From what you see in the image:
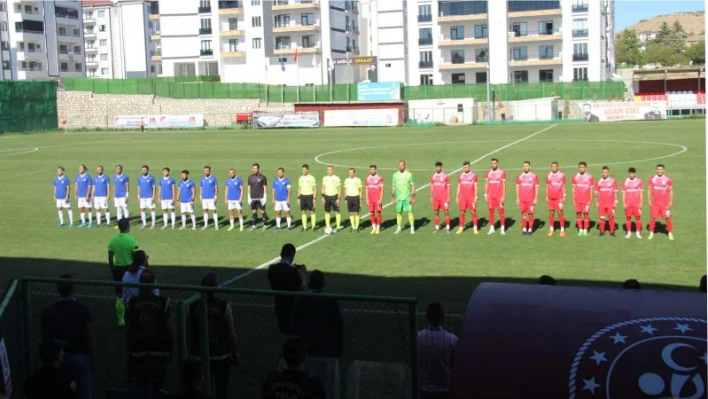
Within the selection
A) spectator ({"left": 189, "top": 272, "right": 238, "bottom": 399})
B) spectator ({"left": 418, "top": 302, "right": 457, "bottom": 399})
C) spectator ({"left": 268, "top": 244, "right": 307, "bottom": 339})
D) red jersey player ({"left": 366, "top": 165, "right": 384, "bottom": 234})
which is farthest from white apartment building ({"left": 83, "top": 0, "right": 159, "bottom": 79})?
spectator ({"left": 418, "top": 302, "right": 457, "bottom": 399})

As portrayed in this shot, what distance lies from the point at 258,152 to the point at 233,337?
1514 inches

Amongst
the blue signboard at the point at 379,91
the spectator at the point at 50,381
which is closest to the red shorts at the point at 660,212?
the spectator at the point at 50,381

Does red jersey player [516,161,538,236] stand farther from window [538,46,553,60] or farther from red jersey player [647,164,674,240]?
window [538,46,553,60]

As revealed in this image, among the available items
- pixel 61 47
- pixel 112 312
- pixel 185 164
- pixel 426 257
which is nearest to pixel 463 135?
pixel 185 164

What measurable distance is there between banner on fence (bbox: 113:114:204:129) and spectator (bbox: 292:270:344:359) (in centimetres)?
6976

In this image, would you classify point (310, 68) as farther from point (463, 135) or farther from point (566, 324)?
point (566, 324)

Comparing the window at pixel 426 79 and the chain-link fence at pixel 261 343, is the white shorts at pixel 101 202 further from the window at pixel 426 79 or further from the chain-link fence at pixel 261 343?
the window at pixel 426 79

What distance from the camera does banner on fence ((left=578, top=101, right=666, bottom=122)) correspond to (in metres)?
65.9

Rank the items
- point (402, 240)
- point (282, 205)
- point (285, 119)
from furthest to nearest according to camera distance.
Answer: point (285, 119)
point (282, 205)
point (402, 240)

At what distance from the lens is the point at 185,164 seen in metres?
43.2

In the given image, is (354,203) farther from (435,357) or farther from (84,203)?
(435,357)

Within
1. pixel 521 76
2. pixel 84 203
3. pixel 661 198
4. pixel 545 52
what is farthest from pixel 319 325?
pixel 521 76

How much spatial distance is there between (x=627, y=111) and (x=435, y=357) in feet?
201

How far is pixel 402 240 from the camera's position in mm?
22812
